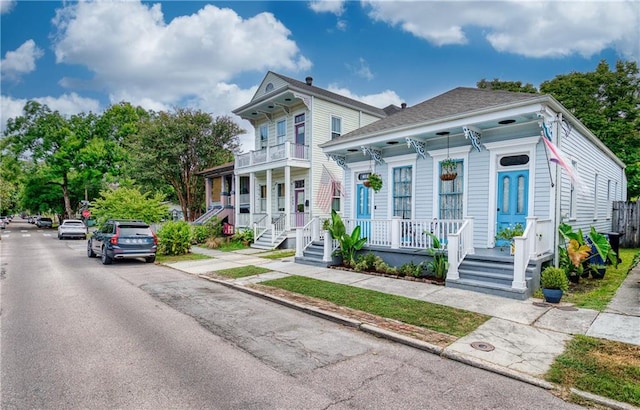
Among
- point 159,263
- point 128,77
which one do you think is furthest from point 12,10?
point 159,263

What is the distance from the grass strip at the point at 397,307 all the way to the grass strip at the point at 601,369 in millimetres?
1333

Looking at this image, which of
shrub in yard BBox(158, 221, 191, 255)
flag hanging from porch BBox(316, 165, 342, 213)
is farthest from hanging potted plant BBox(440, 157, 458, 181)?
shrub in yard BBox(158, 221, 191, 255)

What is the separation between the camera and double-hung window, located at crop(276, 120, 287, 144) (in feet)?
66.3

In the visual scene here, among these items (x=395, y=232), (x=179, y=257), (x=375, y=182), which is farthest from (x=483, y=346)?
(x=179, y=257)

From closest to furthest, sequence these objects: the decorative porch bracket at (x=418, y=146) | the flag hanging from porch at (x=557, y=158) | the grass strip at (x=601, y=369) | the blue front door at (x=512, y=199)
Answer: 1. the grass strip at (x=601, y=369)
2. the flag hanging from porch at (x=557, y=158)
3. the blue front door at (x=512, y=199)
4. the decorative porch bracket at (x=418, y=146)

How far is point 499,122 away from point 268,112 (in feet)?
47.9

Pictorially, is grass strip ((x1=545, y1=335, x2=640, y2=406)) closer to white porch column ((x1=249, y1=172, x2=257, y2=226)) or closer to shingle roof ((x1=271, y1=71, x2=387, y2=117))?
shingle roof ((x1=271, y1=71, x2=387, y2=117))

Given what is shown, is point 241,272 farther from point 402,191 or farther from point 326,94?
point 326,94

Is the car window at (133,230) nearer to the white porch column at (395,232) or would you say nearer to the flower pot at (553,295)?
the white porch column at (395,232)

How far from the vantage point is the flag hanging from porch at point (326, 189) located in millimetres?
18906

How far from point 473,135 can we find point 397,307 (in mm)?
5673

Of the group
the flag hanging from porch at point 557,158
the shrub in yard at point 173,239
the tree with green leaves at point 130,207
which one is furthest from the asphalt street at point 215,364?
the tree with green leaves at point 130,207

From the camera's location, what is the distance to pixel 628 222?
1573cm

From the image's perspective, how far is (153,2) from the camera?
458 inches
